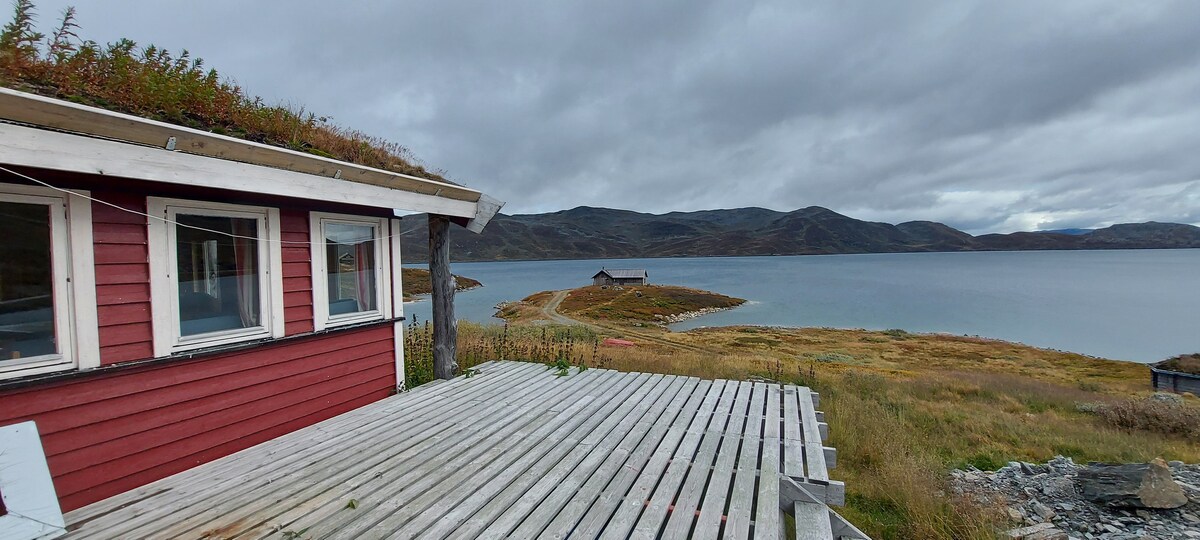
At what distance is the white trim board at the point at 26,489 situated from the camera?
2521 mm

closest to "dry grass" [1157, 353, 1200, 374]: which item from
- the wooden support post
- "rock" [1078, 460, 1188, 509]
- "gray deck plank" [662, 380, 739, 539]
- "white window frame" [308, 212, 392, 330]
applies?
"rock" [1078, 460, 1188, 509]

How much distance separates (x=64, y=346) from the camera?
3230 mm

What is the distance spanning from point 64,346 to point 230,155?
167cm

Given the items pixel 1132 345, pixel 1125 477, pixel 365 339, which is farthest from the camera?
pixel 1132 345

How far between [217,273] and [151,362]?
857 mm

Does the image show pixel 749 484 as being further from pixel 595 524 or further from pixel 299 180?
pixel 299 180

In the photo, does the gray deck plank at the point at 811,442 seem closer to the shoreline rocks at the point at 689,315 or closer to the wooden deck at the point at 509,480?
the wooden deck at the point at 509,480

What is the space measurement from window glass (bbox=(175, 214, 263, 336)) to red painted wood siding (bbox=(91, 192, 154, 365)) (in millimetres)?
251

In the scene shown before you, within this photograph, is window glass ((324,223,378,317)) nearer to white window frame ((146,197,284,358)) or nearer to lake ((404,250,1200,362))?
white window frame ((146,197,284,358))

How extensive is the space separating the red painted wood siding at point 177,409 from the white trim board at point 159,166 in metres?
1.47

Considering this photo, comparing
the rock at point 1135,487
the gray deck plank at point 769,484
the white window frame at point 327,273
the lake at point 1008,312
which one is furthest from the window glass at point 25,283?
the lake at point 1008,312

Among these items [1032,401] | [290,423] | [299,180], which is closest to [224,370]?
[290,423]

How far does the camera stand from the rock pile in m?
4.39

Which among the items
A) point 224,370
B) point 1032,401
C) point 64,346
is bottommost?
point 1032,401
